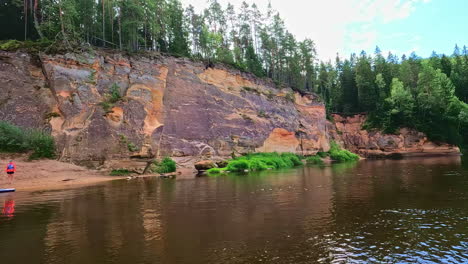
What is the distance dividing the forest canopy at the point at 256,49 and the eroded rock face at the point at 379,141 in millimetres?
1683

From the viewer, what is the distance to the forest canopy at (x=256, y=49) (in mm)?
36719

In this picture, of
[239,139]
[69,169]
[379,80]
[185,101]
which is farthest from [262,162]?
[379,80]

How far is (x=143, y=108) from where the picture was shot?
32.7 m

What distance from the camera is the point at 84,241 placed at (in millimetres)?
7387

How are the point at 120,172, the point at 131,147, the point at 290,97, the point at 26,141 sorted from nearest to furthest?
1. the point at 26,141
2. the point at 120,172
3. the point at 131,147
4. the point at 290,97

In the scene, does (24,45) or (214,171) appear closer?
(24,45)

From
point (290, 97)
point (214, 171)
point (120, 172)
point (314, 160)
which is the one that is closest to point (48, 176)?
point (120, 172)

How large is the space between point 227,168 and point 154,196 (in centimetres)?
1734

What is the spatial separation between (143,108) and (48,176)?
12255 mm

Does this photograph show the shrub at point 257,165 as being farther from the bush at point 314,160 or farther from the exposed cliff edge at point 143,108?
the bush at point 314,160

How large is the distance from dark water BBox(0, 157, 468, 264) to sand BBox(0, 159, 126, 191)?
7.82m

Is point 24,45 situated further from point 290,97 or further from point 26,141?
point 290,97

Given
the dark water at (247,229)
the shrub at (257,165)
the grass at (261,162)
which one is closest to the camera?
the dark water at (247,229)

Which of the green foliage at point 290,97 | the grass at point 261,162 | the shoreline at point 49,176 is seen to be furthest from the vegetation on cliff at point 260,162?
the green foliage at point 290,97
